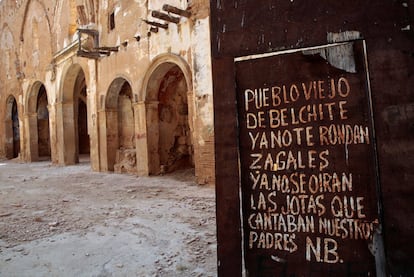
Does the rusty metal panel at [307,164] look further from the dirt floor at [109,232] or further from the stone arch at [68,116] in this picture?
the stone arch at [68,116]

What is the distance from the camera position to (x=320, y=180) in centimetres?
197

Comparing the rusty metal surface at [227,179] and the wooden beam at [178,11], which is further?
the wooden beam at [178,11]

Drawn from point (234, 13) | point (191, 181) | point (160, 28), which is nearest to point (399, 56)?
point (234, 13)

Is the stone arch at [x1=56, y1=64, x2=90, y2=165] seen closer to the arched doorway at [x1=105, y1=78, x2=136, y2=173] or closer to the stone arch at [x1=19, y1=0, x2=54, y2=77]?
the stone arch at [x1=19, y1=0, x2=54, y2=77]

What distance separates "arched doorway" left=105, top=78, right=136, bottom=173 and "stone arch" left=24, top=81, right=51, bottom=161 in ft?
26.0

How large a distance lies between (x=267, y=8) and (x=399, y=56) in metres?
0.90

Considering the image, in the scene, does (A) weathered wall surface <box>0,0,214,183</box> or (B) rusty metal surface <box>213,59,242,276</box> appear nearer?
(B) rusty metal surface <box>213,59,242,276</box>

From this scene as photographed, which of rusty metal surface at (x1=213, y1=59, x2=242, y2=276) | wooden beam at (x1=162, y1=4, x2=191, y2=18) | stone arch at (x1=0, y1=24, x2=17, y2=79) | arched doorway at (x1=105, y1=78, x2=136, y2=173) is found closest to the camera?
rusty metal surface at (x1=213, y1=59, x2=242, y2=276)

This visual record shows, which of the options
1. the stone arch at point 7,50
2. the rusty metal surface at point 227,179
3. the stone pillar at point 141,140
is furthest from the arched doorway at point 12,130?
the rusty metal surface at point 227,179

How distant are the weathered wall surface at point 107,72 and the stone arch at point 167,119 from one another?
5cm

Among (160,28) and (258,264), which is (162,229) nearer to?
(258,264)

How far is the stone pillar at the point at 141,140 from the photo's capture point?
10.0 m

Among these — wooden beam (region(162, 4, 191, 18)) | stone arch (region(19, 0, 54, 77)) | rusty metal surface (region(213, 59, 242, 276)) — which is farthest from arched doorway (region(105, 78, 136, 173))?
rusty metal surface (region(213, 59, 242, 276))

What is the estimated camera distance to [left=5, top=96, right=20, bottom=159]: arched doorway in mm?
21266
